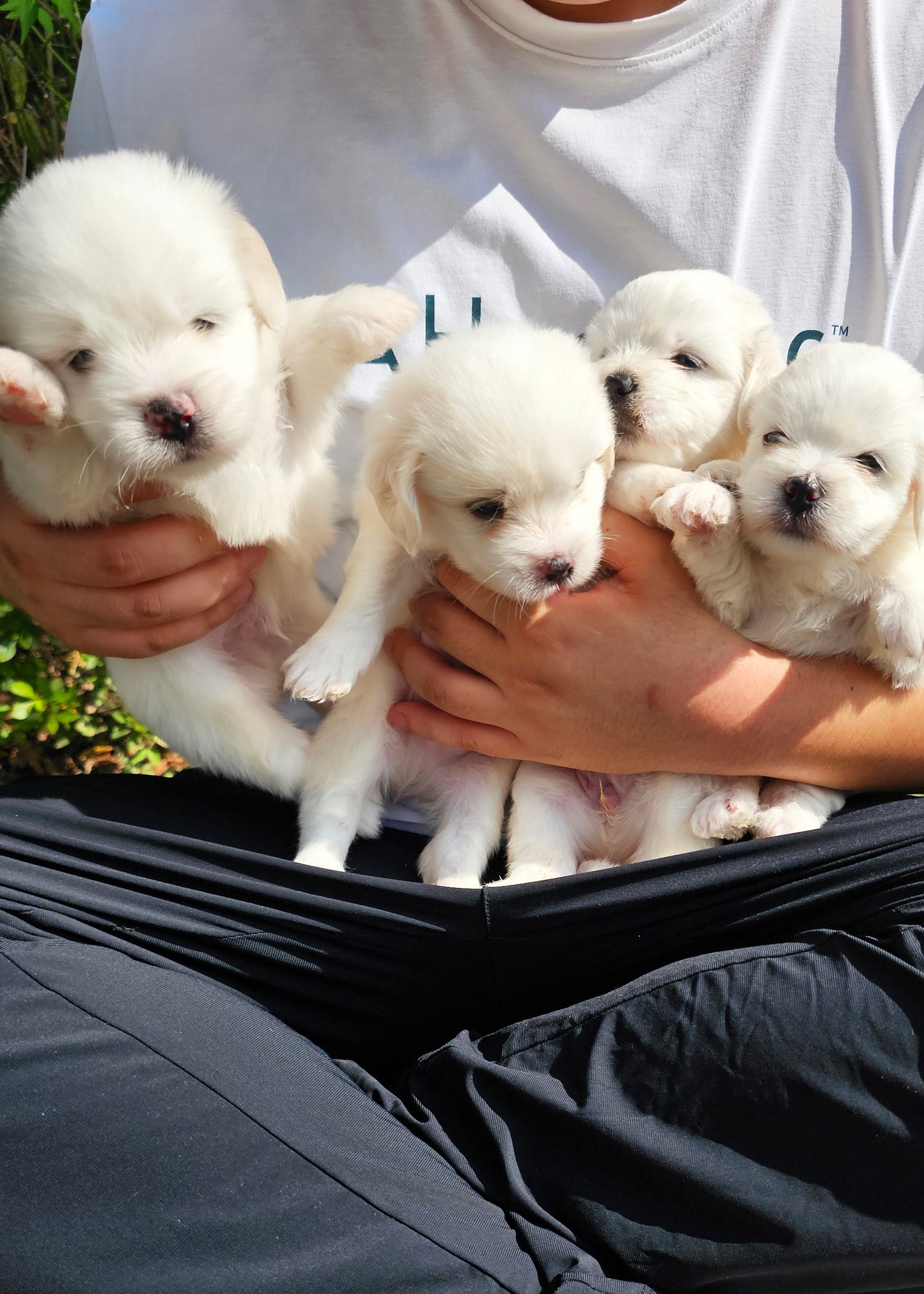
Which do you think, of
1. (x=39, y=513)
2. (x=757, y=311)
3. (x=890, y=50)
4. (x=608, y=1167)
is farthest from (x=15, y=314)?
(x=890, y=50)

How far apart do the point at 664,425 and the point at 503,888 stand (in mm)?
1070

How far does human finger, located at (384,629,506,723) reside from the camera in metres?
2.19

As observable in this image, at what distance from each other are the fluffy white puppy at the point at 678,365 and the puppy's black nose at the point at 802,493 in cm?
31

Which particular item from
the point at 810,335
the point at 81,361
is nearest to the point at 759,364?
the point at 810,335

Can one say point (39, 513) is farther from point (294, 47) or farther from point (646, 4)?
point (646, 4)

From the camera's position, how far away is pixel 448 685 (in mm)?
2229

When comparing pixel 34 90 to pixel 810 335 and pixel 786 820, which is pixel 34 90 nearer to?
pixel 810 335

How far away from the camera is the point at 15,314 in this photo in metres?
1.83

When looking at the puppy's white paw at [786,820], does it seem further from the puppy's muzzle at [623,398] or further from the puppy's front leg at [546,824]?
the puppy's muzzle at [623,398]

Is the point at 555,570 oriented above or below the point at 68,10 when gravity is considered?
below

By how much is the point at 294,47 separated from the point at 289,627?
1.49 metres

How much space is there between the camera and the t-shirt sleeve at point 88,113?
257 cm

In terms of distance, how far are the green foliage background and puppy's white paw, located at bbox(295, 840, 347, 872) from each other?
1.76m

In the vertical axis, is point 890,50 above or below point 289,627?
above
